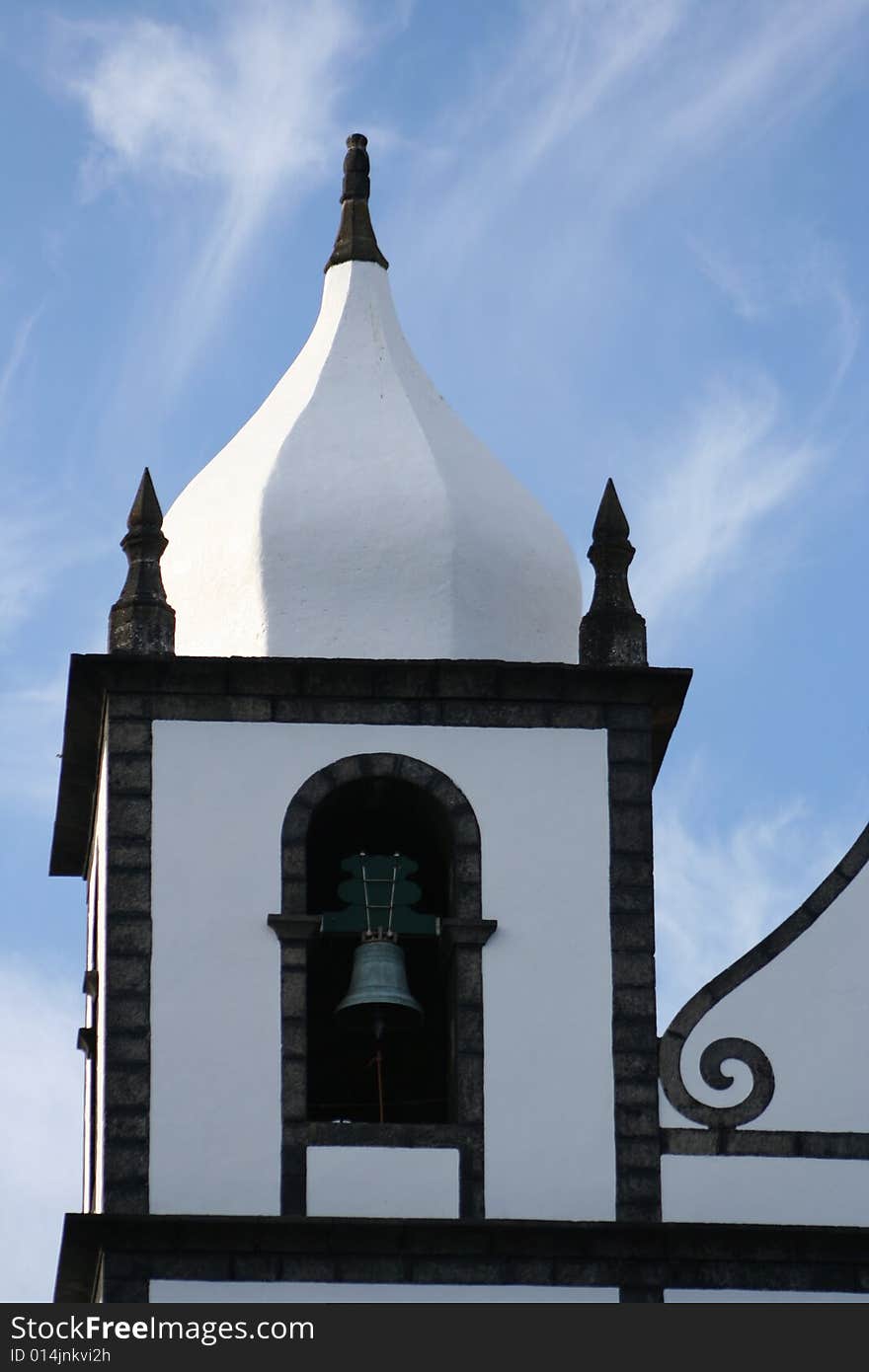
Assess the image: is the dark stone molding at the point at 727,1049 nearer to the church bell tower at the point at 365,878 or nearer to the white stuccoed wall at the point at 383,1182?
the church bell tower at the point at 365,878

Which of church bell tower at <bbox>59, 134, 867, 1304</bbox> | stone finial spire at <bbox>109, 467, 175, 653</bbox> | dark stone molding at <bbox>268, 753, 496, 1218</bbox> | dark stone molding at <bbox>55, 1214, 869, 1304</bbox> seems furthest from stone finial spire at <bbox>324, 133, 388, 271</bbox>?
dark stone molding at <bbox>55, 1214, 869, 1304</bbox>

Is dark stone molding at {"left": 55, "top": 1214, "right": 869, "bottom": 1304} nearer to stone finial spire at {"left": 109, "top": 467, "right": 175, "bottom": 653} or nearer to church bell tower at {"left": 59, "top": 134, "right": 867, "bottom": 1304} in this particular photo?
church bell tower at {"left": 59, "top": 134, "right": 867, "bottom": 1304}

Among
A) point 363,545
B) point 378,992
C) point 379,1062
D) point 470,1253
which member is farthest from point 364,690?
point 470,1253

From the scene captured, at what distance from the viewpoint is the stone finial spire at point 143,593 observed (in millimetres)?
37156

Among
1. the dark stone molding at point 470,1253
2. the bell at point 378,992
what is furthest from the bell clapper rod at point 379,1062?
the dark stone molding at point 470,1253

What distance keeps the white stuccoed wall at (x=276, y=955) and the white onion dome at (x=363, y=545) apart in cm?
93

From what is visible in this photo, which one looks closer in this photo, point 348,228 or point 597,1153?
point 597,1153

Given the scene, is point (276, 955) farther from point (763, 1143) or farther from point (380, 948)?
point (763, 1143)

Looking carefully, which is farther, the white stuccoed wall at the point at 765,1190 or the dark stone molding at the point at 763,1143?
the dark stone molding at the point at 763,1143

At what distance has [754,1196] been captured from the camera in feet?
118

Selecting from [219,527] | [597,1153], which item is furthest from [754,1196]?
[219,527]

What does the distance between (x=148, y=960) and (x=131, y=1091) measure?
915 millimetres

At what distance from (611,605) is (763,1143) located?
393 centimetres
